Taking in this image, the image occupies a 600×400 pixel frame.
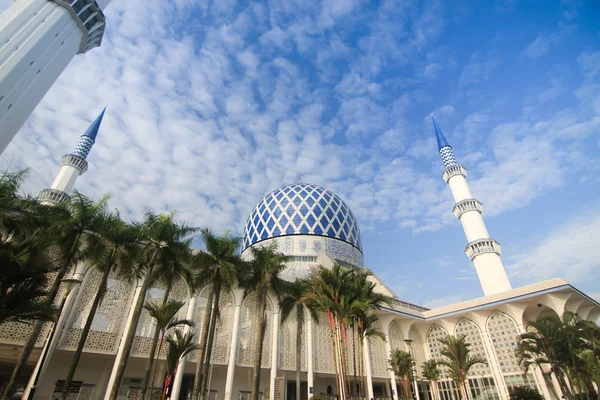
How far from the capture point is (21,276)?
7.23 meters

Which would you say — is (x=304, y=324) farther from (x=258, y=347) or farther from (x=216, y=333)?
(x=258, y=347)

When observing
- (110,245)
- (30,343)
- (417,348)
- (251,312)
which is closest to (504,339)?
(417,348)

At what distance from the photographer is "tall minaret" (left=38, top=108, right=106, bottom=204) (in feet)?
93.5

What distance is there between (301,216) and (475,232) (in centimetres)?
1802

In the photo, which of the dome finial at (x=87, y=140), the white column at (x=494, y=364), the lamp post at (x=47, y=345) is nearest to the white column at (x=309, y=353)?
the white column at (x=494, y=364)

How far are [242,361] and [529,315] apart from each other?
22611mm

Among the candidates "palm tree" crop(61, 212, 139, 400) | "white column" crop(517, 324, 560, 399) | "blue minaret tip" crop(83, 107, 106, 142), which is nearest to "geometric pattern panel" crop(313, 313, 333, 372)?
"white column" crop(517, 324, 560, 399)

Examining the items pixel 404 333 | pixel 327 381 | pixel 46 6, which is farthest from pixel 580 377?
pixel 46 6

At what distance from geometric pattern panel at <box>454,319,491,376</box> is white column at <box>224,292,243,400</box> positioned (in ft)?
61.8

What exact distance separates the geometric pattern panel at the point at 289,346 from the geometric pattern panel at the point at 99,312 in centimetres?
942

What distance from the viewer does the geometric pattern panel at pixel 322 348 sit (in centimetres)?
2291

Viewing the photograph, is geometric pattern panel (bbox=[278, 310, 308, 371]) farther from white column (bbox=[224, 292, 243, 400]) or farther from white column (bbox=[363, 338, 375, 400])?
white column (bbox=[363, 338, 375, 400])

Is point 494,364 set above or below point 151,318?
below

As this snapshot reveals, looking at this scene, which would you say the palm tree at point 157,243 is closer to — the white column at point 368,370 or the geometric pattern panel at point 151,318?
the geometric pattern panel at point 151,318
